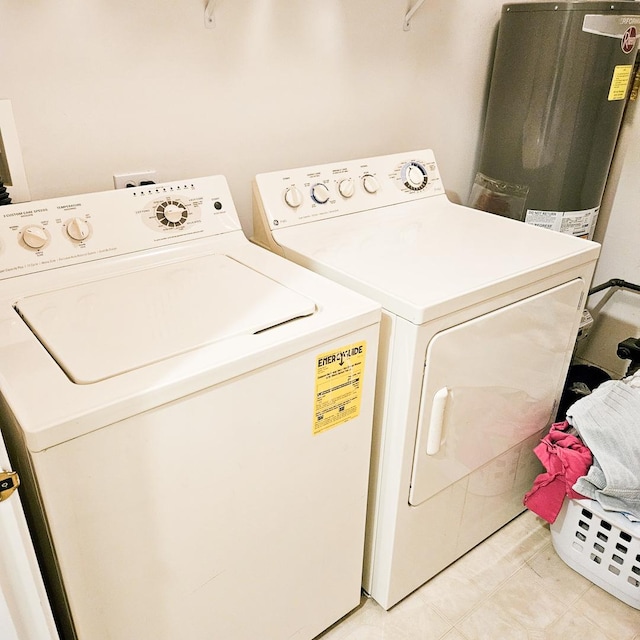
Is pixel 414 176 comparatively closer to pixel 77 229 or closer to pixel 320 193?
pixel 320 193

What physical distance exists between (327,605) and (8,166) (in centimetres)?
123

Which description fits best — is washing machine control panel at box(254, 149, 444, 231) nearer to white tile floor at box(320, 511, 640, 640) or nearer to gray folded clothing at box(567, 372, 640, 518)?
gray folded clothing at box(567, 372, 640, 518)

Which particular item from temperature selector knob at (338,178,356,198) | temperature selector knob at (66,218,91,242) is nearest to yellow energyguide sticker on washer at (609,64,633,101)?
temperature selector knob at (338,178,356,198)

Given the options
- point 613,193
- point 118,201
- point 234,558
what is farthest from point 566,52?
point 234,558

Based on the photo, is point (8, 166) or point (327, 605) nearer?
point (8, 166)

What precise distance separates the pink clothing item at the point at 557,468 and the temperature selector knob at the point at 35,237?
133 cm

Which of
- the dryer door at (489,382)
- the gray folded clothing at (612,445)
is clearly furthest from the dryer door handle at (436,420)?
the gray folded clothing at (612,445)

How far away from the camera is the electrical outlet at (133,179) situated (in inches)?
53.9

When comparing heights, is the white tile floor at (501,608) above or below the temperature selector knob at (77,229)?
below

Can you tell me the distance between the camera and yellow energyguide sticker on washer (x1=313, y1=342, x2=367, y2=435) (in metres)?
1.08

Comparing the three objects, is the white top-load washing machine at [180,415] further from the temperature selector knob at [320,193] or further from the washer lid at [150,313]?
the temperature selector knob at [320,193]

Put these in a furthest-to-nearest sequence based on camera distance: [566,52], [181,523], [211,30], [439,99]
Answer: [439,99] < [566,52] < [211,30] < [181,523]

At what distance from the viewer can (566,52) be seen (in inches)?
66.2

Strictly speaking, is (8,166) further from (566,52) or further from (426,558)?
(566,52)
